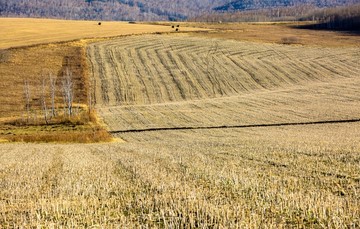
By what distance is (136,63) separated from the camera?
7825 centimetres

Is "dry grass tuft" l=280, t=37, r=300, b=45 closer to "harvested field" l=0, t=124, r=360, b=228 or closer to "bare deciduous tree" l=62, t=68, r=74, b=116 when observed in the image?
"bare deciduous tree" l=62, t=68, r=74, b=116

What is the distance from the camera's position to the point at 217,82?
70.7m

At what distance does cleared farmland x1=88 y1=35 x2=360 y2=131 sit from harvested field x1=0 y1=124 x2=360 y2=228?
1127 inches

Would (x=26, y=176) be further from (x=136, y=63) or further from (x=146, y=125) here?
(x=136, y=63)

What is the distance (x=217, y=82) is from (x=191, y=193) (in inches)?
2385

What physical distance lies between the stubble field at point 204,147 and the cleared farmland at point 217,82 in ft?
0.81

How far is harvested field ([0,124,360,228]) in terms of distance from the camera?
867 centimetres

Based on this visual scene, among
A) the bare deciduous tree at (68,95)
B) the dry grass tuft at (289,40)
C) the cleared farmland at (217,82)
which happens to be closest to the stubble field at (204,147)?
the cleared farmland at (217,82)

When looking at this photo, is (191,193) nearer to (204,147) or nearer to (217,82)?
(204,147)

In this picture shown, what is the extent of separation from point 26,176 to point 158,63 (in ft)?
212

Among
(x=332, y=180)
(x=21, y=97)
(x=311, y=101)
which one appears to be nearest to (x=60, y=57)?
(x=21, y=97)

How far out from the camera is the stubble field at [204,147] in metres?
9.40

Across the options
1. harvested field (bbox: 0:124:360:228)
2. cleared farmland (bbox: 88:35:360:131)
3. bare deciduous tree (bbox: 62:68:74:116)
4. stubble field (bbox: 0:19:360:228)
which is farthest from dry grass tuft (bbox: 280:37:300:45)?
harvested field (bbox: 0:124:360:228)

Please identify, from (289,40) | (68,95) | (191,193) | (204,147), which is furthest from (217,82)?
(191,193)
